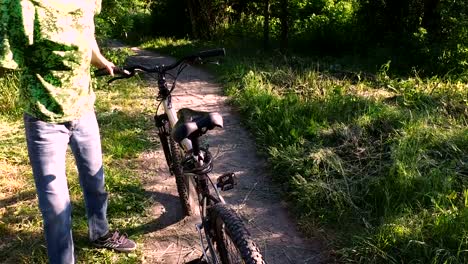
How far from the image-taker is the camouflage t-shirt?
2033 millimetres

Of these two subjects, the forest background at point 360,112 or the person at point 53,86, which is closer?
the person at point 53,86

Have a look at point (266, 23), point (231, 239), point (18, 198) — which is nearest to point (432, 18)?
point (266, 23)

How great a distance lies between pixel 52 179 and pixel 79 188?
1547 mm

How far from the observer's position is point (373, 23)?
8.93 meters

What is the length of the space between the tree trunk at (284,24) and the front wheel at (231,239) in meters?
7.12

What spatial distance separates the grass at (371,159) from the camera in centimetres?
290

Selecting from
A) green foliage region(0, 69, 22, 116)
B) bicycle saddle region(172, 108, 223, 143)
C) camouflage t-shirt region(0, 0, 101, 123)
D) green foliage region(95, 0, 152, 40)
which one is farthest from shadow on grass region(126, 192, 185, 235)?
green foliage region(95, 0, 152, 40)

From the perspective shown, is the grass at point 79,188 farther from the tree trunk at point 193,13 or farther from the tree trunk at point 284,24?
the tree trunk at point 193,13

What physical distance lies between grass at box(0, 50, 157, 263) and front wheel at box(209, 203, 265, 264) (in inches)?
42.2

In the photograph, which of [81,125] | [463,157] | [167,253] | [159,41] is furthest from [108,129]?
[159,41]

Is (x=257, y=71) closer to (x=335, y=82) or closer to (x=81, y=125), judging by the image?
(x=335, y=82)

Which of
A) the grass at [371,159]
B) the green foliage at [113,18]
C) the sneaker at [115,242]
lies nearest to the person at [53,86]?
the sneaker at [115,242]

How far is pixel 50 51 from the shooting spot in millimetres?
2137

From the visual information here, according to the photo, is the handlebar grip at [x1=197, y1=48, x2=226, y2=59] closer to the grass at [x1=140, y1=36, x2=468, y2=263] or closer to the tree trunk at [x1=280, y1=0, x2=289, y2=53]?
the grass at [x1=140, y1=36, x2=468, y2=263]
